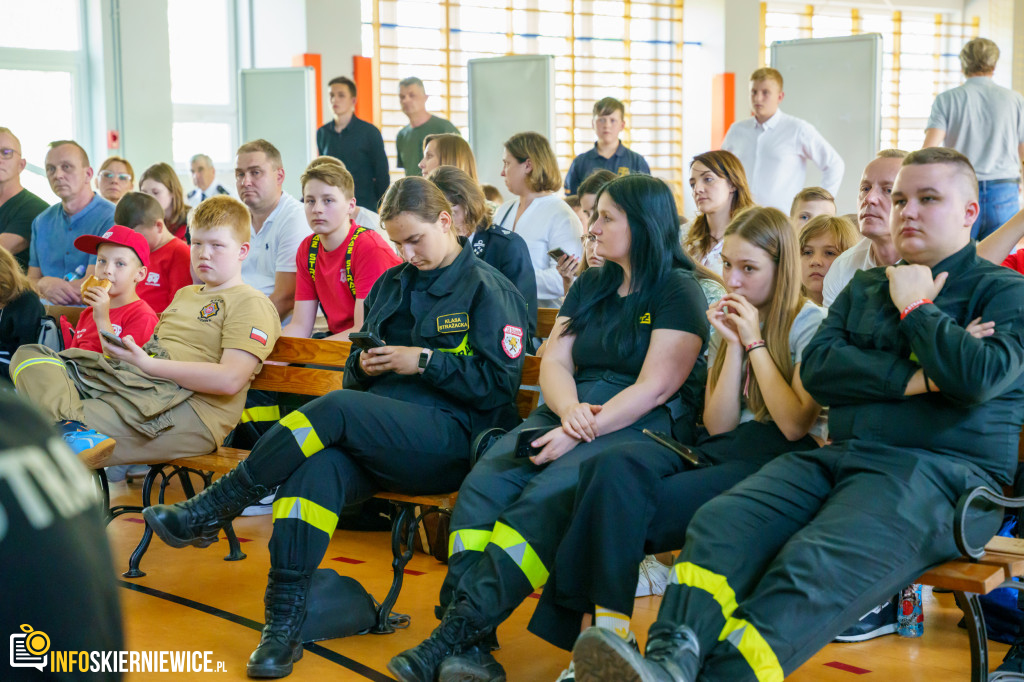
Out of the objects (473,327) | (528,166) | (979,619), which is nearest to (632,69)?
(528,166)

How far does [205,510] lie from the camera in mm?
2529

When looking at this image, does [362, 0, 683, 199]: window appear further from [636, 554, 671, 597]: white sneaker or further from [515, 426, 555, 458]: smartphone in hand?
[515, 426, 555, 458]: smartphone in hand

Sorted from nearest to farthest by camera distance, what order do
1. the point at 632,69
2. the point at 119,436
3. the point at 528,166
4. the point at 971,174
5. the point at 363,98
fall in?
the point at 971,174
the point at 119,436
the point at 528,166
the point at 363,98
the point at 632,69

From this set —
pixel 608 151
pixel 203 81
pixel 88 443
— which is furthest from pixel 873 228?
pixel 203 81

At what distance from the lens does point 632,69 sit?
11641 millimetres

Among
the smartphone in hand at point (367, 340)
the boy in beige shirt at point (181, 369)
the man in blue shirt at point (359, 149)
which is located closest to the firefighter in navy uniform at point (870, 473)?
the smartphone in hand at point (367, 340)

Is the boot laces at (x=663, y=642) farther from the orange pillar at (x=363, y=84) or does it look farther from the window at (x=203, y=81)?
the window at (x=203, y=81)

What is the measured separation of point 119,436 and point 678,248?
179cm

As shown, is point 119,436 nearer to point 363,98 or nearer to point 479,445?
point 479,445

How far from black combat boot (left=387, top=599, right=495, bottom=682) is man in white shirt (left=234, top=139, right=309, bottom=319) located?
2.33m

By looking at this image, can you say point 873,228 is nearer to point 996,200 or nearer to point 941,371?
point 941,371

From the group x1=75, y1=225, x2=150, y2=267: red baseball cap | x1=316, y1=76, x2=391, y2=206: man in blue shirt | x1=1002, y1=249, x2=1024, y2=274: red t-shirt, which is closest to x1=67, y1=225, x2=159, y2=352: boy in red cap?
x1=75, y1=225, x2=150, y2=267: red baseball cap

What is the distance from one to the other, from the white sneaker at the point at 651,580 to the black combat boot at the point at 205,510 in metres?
1.12

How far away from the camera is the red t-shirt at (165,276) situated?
421 cm
